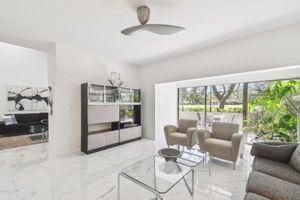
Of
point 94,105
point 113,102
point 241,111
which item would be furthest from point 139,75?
point 241,111

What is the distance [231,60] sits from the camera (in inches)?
122

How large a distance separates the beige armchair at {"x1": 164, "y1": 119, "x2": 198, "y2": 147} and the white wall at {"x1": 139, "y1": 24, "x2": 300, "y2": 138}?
106 cm

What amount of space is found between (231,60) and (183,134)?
1993 mm

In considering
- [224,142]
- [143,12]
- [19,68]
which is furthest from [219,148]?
[19,68]

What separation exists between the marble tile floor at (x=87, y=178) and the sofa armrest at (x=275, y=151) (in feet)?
1.72

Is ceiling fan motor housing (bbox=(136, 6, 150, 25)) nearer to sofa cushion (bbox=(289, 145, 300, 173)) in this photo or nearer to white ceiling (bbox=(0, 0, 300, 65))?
white ceiling (bbox=(0, 0, 300, 65))

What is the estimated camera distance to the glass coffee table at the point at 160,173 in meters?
1.62

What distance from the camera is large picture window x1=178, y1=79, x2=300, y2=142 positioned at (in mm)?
3127

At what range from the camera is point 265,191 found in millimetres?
1354

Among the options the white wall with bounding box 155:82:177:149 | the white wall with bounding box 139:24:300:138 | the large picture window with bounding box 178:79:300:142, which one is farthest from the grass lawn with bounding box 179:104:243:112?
the white wall with bounding box 139:24:300:138

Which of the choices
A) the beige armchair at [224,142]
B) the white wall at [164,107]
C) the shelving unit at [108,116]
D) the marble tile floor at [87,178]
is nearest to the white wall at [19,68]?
the marble tile floor at [87,178]

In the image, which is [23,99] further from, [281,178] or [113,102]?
[281,178]

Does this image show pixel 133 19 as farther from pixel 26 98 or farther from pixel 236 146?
pixel 26 98

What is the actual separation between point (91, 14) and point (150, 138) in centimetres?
375
